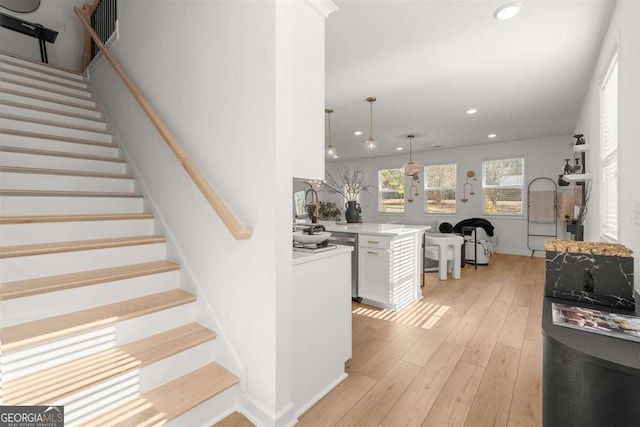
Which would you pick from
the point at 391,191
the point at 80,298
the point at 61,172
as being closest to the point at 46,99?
the point at 61,172

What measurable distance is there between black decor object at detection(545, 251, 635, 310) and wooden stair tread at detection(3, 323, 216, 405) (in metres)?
1.86

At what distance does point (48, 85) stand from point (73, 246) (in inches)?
111

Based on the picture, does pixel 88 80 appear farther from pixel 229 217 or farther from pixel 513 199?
pixel 513 199

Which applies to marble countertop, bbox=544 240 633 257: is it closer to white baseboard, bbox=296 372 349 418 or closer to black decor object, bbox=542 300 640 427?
black decor object, bbox=542 300 640 427

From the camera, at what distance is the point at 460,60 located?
3041 mm

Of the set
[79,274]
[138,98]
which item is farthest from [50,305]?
[138,98]

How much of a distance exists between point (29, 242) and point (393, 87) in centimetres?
382

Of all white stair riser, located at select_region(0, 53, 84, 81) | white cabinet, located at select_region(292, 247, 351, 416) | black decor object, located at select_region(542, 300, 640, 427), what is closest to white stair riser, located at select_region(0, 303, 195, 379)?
white cabinet, located at select_region(292, 247, 351, 416)

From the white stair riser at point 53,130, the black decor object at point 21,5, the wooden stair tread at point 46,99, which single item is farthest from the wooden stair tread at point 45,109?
the black decor object at point 21,5

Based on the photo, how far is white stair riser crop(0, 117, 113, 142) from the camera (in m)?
2.64

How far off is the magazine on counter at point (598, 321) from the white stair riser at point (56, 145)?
368 cm

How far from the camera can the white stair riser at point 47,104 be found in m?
2.91

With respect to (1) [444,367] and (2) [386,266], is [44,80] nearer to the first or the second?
(2) [386,266]

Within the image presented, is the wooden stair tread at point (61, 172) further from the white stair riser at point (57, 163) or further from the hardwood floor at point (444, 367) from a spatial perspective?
the hardwood floor at point (444, 367)
